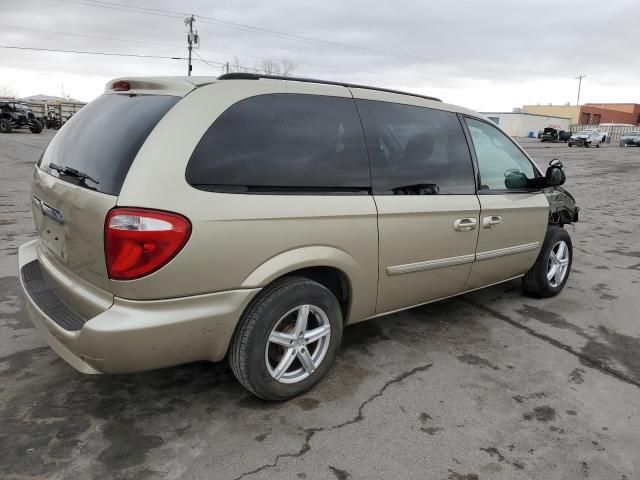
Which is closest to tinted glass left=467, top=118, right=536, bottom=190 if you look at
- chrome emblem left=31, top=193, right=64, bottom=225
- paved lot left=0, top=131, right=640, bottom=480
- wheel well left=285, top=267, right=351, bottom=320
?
paved lot left=0, top=131, right=640, bottom=480

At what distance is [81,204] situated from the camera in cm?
229

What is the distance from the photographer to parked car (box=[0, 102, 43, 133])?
27047mm

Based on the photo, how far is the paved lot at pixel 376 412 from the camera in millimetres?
2281

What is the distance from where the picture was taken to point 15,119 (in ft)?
90.1

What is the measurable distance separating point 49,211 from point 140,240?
85 centimetres

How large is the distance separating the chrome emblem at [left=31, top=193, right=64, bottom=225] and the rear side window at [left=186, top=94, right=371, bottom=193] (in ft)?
2.55

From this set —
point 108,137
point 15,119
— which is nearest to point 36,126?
point 15,119

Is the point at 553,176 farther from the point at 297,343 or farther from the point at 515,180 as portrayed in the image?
the point at 297,343

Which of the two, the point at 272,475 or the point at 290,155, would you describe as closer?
the point at 272,475

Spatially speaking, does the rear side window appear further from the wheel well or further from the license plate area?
the license plate area

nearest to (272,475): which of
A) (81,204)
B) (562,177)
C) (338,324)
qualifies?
(338,324)

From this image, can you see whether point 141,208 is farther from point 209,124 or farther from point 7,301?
point 7,301

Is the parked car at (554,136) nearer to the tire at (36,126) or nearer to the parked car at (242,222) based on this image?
the tire at (36,126)

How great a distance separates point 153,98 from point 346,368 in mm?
1982
